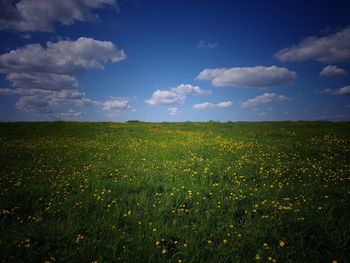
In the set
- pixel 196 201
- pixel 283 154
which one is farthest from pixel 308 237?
pixel 283 154

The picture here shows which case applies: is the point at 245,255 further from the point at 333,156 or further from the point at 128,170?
the point at 333,156

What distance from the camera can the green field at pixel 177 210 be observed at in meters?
4.33

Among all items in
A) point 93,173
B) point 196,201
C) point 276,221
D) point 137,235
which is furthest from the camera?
point 93,173

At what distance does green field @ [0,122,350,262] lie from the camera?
14.2 feet

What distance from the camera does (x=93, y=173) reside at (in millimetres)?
9117

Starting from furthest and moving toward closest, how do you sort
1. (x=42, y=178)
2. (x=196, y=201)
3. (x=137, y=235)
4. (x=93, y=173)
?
(x=93, y=173) → (x=42, y=178) → (x=196, y=201) → (x=137, y=235)

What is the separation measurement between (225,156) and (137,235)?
7.57 metres

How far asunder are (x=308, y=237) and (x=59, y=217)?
533 centimetres

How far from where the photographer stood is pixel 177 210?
5965 millimetres

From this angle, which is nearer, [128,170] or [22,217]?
[22,217]

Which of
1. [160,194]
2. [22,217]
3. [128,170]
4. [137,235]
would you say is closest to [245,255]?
[137,235]

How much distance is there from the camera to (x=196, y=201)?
6.47 meters

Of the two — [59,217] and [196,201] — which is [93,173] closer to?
[59,217]

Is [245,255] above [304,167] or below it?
below
